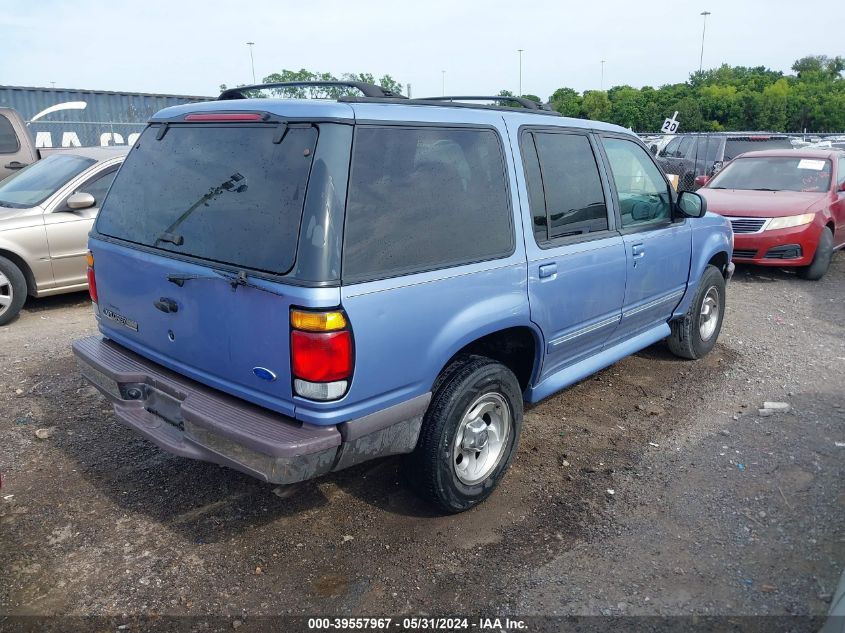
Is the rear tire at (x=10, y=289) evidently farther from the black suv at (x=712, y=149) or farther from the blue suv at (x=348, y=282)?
the black suv at (x=712, y=149)

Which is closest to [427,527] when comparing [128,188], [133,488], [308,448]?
[308,448]

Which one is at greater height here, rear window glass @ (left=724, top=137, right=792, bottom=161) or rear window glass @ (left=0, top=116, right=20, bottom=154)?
rear window glass @ (left=0, top=116, right=20, bottom=154)

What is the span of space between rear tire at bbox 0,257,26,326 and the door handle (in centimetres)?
546

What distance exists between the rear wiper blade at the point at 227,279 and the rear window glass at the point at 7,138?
777cm

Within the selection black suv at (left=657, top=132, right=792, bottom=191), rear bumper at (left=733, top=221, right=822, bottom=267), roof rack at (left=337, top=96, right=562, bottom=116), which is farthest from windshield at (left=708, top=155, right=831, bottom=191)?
roof rack at (left=337, top=96, right=562, bottom=116)

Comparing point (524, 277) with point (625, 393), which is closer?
point (524, 277)

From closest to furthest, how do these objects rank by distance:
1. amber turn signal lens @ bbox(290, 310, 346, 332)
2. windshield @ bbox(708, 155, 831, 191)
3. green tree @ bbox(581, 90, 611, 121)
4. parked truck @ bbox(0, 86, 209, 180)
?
amber turn signal lens @ bbox(290, 310, 346, 332) → windshield @ bbox(708, 155, 831, 191) → parked truck @ bbox(0, 86, 209, 180) → green tree @ bbox(581, 90, 611, 121)

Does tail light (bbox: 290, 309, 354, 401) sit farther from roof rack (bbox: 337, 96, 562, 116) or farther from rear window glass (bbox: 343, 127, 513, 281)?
roof rack (bbox: 337, 96, 562, 116)

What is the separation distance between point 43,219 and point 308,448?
17.9ft

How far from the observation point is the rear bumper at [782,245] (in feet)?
28.5

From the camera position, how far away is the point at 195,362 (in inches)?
120

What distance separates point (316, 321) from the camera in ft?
8.43

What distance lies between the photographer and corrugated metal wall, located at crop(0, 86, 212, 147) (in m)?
17.3

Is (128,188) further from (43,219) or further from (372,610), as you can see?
(43,219)
